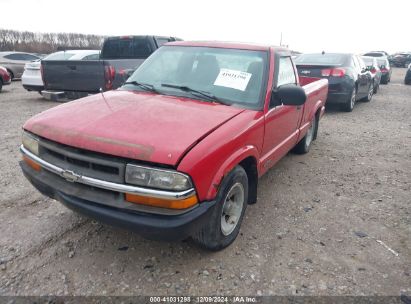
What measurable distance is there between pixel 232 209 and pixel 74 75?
17.4ft

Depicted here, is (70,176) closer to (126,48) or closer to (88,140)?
(88,140)

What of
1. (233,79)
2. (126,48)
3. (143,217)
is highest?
(126,48)

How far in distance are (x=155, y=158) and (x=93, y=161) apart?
19.5 inches

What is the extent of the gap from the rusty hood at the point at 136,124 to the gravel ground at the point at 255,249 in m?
1.04

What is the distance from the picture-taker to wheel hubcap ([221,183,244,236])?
2.83 metres

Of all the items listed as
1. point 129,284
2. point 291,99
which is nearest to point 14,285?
point 129,284

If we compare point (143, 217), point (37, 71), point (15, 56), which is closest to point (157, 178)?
point (143, 217)

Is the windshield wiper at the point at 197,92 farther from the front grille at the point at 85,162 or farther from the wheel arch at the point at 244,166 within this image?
the front grille at the point at 85,162

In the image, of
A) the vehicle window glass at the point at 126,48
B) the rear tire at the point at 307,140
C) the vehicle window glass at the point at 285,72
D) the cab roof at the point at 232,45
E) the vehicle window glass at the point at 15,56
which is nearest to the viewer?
the cab roof at the point at 232,45

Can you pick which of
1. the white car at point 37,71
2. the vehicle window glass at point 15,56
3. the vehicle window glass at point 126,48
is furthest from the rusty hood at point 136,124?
the vehicle window glass at point 15,56

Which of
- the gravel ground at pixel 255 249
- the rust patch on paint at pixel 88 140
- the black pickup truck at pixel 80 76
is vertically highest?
the black pickup truck at pixel 80 76

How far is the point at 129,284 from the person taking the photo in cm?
247

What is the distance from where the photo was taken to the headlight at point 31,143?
2701 millimetres

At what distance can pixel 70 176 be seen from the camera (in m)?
2.38
